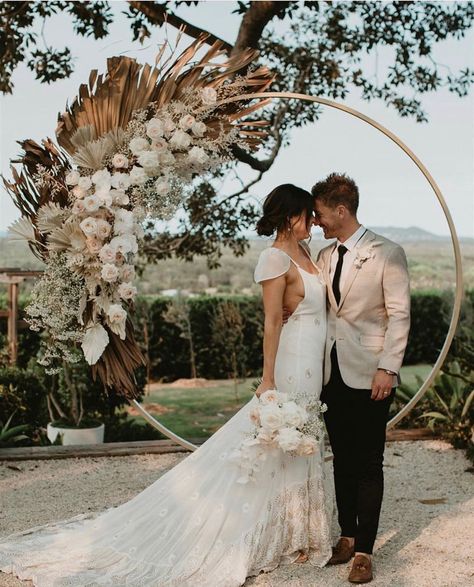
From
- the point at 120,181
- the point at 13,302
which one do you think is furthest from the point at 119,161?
the point at 13,302

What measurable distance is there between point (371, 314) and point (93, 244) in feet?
4.57

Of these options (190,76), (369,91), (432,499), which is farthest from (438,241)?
(190,76)

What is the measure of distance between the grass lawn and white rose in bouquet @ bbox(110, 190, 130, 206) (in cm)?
637

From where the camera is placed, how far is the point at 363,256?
3.83 meters

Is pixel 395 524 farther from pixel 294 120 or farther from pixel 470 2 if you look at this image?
pixel 470 2

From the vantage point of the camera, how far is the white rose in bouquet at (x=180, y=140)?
13.4 feet

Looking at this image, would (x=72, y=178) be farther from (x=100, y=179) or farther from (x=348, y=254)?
(x=348, y=254)

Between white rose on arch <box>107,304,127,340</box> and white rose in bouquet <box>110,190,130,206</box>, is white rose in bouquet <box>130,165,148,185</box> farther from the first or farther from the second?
white rose on arch <box>107,304,127,340</box>

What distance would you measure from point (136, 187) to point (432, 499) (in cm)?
296

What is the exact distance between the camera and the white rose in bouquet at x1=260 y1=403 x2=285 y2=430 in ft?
11.9

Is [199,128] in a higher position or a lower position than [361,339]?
higher

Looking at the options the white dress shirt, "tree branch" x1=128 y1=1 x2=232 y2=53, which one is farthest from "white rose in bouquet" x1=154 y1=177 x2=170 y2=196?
"tree branch" x1=128 y1=1 x2=232 y2=53

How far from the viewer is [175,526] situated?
12.9 feet

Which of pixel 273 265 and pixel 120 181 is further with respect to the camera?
pixel 120 181
